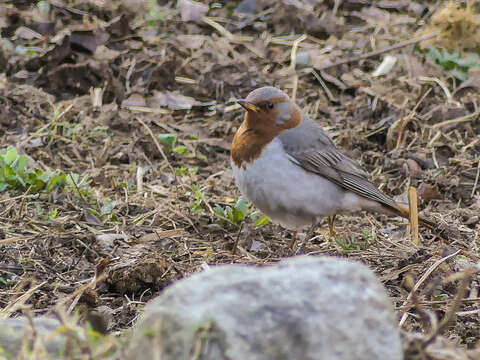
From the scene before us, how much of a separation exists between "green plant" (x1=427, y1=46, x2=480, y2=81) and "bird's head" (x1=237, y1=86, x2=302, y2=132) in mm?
2896

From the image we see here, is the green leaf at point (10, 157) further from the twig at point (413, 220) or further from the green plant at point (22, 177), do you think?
the twig at point (413, 220)

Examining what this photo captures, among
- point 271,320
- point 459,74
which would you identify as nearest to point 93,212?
point 271,320

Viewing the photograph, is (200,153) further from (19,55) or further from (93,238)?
(19,55)

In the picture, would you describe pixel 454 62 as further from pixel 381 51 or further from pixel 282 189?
pixel 282 189

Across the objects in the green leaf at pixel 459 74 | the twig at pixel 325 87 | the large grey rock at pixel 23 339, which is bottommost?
the twig at pixel 325 87

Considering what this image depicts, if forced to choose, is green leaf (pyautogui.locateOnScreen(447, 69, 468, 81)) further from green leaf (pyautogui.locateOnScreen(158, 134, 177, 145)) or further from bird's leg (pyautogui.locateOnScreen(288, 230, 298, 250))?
bird's leg (pyautogui.locateOnScreen(288, 230, 298, 250))

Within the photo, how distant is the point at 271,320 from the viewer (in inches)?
79.6

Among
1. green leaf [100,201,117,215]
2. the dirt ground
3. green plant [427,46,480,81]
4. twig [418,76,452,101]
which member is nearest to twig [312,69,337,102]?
the dirt ground

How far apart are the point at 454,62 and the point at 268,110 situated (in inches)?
125

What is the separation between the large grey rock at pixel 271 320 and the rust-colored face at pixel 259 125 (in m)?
2.12

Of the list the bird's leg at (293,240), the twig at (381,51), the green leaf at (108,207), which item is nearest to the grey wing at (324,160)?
the bird's leg at (293,240)

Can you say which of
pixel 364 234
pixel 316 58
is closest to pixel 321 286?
pixel 364 234

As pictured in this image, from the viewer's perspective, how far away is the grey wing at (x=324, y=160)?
4.36 metres

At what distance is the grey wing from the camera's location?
14.3ft
